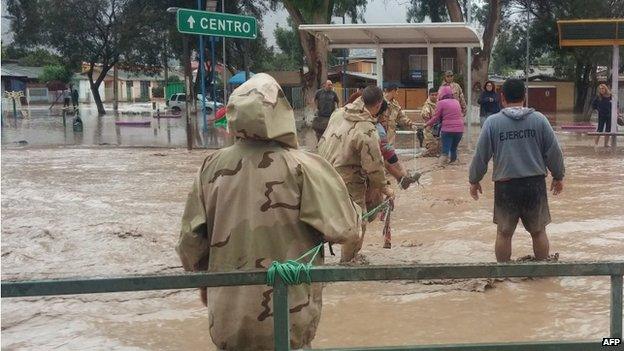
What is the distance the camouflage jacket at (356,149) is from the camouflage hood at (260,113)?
2.85 m

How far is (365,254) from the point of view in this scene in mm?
7023

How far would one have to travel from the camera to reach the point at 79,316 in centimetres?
549

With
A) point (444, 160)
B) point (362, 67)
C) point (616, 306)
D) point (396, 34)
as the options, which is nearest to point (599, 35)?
point (396, 34)

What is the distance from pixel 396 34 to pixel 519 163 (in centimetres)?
1144

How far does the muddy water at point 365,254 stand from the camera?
5.00 metres

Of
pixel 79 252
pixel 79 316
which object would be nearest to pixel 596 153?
pixel 79 252

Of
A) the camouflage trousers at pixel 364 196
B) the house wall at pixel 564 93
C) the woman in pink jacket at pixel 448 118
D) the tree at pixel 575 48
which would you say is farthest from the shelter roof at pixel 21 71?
the camouflage trousers at pixel 364 196

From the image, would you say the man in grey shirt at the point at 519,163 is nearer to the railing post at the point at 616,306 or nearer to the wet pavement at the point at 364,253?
the wet pavement at the point at 364,253

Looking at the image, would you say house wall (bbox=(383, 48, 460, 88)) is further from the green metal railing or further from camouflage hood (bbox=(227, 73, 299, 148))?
the green metal railing

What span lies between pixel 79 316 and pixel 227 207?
298 centimetres

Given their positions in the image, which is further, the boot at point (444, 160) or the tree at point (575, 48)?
the tree at point (575, 48)

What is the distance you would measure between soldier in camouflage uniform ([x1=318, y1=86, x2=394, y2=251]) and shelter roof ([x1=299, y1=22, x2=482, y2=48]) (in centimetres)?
919

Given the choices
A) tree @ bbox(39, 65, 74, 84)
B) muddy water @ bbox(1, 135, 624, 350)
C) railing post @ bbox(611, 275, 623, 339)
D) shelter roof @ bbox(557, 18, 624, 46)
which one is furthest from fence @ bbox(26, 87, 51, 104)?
railing post @ bbox(611, 275, 623, 339)

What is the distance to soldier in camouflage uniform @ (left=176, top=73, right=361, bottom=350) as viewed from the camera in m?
2.99
